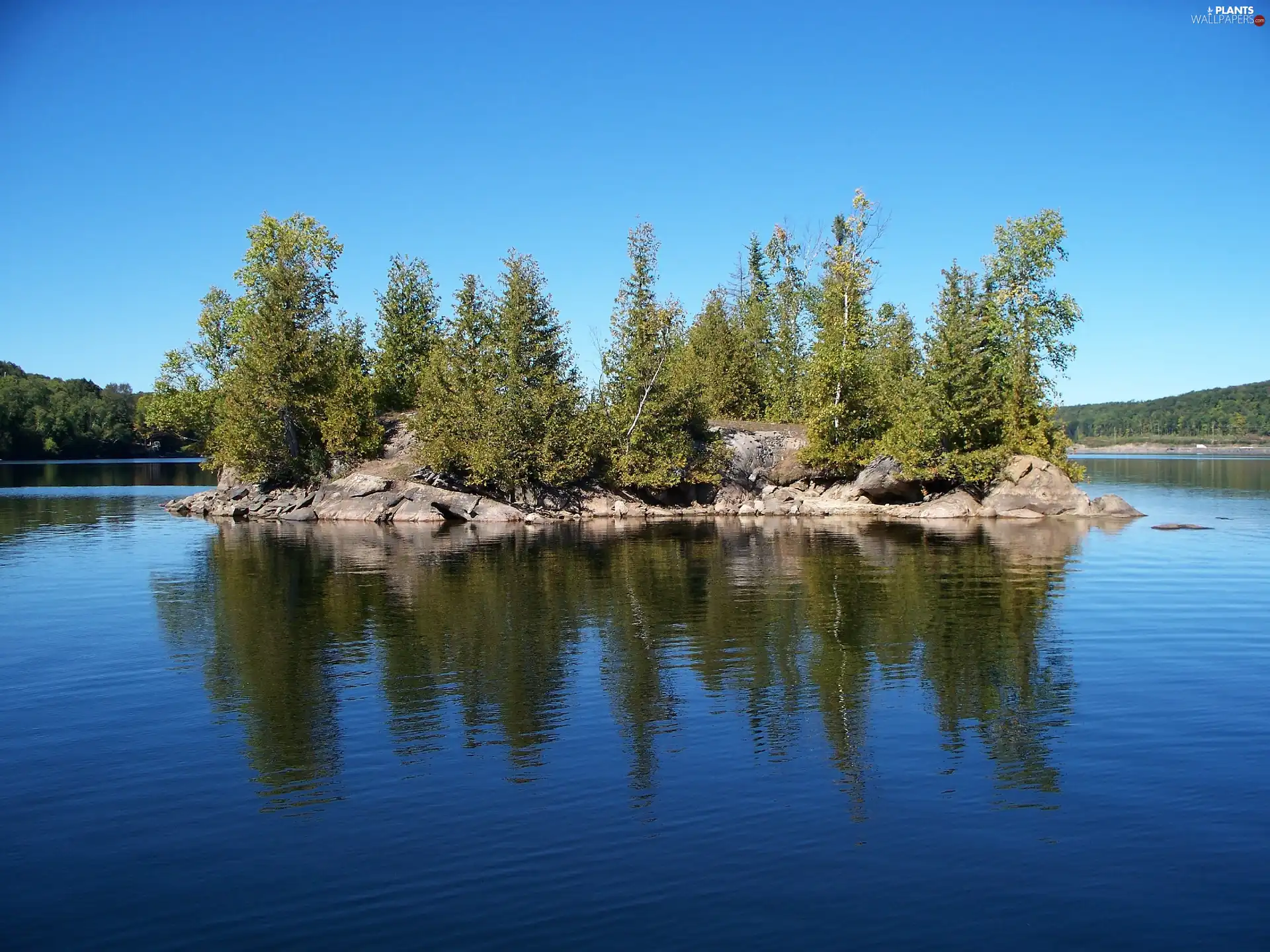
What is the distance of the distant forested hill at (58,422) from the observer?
137125 millimetres

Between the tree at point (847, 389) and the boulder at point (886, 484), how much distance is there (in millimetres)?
1127

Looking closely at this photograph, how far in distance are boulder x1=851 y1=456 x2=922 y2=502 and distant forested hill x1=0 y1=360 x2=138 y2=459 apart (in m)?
122

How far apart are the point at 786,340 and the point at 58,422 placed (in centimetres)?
11023

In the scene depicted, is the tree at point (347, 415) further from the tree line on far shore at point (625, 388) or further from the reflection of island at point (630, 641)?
the reflection of island at point (630, 641)

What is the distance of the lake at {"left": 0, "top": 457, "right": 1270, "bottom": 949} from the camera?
31.6ft

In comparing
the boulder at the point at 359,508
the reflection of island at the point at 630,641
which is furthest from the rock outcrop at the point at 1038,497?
the boulder at the point at 359,508

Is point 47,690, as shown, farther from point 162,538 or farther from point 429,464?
point 429,464

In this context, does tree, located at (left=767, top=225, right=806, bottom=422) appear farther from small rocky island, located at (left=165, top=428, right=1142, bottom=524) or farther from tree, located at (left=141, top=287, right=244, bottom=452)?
tree, located at (left=141, top=287, right=244, bottom=452)

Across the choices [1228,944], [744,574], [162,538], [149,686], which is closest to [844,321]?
[744,574]

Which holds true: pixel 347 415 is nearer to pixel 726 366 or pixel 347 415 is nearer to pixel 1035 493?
pixel 726 366

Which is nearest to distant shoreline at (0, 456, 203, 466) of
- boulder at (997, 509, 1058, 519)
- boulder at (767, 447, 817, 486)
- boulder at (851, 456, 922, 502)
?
boulder at (767, 447, 817, 486)

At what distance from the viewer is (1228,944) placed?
899 centimetres

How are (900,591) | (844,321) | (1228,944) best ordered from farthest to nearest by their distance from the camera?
(844,321) → (900,591) → (1228,944)

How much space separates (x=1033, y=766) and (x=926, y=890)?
4390 millimetres
